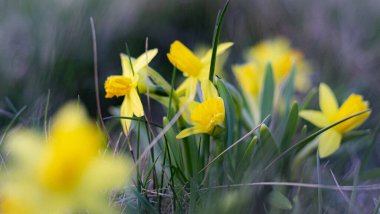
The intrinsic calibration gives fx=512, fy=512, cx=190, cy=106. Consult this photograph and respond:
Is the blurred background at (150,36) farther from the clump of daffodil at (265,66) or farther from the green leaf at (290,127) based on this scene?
the green leaf at (290,127)

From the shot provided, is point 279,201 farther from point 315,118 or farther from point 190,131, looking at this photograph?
point 315,118

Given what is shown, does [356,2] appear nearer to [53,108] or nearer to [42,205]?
[53,108]

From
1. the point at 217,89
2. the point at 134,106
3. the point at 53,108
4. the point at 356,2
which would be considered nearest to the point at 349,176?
the point at 217,89

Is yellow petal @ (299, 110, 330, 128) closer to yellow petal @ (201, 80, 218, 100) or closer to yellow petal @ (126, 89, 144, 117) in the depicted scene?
yellow petal @ (201, 80, 218, 100)

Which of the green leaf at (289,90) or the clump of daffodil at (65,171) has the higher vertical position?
the clump of daffodil at (65,171)

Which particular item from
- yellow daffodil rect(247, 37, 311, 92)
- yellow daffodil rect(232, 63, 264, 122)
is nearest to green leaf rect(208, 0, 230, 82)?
yellow daffodil rect(232, 63, 264, 122)

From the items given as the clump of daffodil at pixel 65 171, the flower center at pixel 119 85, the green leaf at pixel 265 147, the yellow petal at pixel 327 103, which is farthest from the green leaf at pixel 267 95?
the clump of daffodil at pixel 65 171
